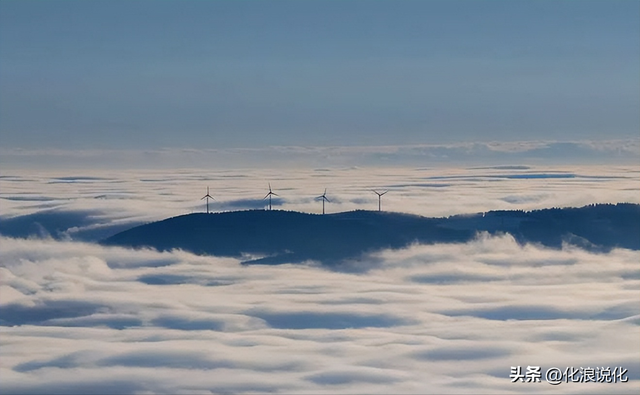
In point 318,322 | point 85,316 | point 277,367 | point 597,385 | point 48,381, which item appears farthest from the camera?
point 85,316

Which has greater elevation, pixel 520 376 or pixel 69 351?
pixel 520 376

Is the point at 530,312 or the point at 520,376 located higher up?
the point at 520,376

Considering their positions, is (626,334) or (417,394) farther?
(626,334)

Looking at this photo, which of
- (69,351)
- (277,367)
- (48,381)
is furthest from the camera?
(69,351)

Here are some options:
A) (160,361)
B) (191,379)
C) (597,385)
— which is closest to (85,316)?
(160,361)

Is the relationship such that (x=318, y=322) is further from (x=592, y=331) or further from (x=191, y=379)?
(x=191, y=379)

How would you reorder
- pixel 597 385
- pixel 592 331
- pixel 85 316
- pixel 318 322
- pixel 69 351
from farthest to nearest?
pixel 85 316 < pixel 318 322 < pixel 592 331 < pixel 69 351 < pixel 597 385

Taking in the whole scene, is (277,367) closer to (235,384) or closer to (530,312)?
(235,384)

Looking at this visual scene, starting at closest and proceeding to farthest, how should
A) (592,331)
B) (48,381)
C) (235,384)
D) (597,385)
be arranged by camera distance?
(597,385), (235,384), (48,381), (592,331)

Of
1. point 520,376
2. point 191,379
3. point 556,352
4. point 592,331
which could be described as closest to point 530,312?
point 592,331
